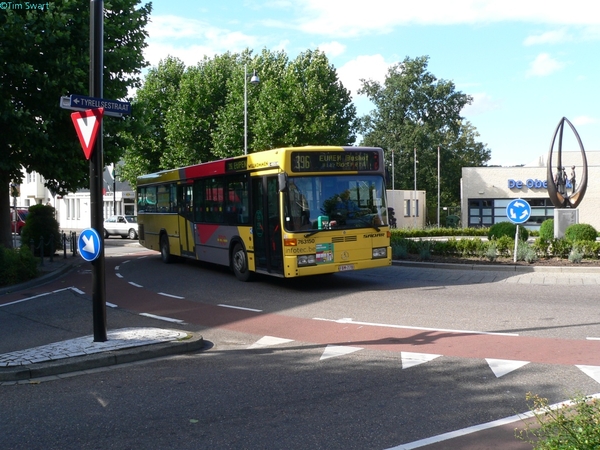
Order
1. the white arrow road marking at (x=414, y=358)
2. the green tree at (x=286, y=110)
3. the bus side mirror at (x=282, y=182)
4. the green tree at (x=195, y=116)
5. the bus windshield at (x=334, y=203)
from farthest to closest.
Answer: the green tree at (x=195, y=116), the green tree at (x=286, y=110), the bus windshield at (x=334, y=203), the bus side mirror at (x=282, y=182), the white arrow road marking at (x=414, y=358)

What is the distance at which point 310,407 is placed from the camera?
5.77m

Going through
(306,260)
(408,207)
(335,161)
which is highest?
(335,161)

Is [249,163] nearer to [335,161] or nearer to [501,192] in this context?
[335,161]

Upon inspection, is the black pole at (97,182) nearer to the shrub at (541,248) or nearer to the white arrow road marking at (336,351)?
the white arrow road marking at (336,351)

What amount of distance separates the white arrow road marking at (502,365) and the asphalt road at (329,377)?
0.10 ft

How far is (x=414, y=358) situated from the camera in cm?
758

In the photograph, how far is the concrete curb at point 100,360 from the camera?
7.10 meters

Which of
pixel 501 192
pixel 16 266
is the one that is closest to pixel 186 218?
pixel 16 266

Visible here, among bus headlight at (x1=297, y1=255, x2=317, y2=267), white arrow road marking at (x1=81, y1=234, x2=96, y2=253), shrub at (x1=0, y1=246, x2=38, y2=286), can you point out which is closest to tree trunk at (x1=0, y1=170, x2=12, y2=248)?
shrub at (x1=0, y1=246, x2=38, y2=286)

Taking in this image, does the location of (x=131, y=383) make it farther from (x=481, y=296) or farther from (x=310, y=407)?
(x=481, y=296)

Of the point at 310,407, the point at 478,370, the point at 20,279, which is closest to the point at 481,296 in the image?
the point at 478,370

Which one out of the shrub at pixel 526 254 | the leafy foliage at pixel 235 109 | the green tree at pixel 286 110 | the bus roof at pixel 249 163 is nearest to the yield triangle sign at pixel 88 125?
the bus roof at pixel 249 163

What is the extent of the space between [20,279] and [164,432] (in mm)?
12783

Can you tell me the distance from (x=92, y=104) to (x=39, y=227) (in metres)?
17.6
